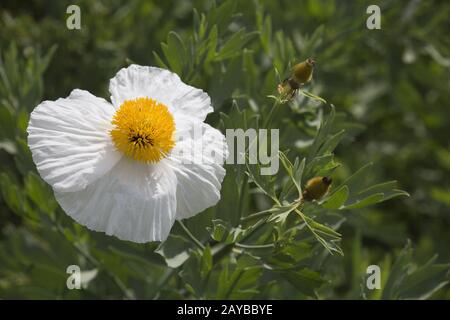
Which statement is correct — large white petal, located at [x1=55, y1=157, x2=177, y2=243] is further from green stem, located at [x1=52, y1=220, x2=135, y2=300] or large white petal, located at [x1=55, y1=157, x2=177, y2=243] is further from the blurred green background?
green stem, located at [x1=52, y1=220, x2=135, y2=300]

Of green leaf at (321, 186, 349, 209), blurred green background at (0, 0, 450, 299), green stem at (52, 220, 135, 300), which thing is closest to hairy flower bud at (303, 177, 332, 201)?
green leaf at (321, 186, 349, 209)

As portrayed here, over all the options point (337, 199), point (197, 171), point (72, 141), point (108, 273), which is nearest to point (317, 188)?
point (337, 199)

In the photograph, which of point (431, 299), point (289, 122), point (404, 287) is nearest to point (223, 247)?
point (289, 122)

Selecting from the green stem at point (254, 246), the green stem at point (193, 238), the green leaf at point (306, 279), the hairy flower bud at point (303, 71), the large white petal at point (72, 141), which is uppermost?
the hairy flower bud at point (303, 71)

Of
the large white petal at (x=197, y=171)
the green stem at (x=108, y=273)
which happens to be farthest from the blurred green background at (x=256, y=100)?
the large white petal at (x=197, y=171)

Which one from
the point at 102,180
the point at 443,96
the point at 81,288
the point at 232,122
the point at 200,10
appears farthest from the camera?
the point at 443,96

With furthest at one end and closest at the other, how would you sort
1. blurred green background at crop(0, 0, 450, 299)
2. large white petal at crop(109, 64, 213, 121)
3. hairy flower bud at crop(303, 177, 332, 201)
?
blurred green background at crop(0, 0, 450, 299), large white petal at crop(109, 64, 213, 121), hairy flower bud at crop(303, 177, 332, 201)

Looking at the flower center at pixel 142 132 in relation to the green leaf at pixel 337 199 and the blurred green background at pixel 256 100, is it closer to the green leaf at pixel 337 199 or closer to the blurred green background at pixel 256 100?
the blurred green background at pixel 256 100
